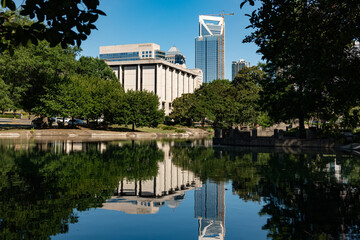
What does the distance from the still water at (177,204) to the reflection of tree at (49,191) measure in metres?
0.03

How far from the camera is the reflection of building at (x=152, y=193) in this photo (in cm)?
943

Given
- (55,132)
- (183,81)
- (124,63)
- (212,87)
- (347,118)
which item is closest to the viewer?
(347,118)

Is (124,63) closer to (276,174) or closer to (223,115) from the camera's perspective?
(223,115)

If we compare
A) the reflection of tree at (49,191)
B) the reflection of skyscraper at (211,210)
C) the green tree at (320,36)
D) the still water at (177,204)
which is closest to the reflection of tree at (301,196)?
the still water at (177,204)

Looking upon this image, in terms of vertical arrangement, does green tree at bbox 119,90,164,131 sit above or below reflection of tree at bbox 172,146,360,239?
above

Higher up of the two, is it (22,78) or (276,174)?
(22,78)

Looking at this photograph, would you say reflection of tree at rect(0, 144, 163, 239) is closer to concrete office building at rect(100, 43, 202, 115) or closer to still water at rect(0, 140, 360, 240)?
still water at rect(0, 140, 360, 240)

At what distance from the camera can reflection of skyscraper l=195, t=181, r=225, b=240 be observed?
282 inches

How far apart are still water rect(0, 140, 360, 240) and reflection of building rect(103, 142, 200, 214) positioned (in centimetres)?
3

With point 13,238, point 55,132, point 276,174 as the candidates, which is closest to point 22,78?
point 55,132

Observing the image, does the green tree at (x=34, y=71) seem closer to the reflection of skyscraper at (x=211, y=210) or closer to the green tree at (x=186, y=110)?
the green tree at (x=186, y=110)

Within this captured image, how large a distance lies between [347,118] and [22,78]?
58.4 m

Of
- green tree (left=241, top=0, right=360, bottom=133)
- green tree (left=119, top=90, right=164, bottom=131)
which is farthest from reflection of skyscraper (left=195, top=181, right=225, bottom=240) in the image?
green tree (left=119, top=90, right=164, bottom=131)

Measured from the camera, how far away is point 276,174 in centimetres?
1528
